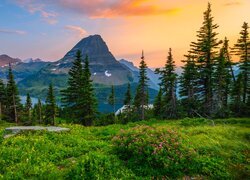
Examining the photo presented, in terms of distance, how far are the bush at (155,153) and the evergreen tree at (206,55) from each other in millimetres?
29244

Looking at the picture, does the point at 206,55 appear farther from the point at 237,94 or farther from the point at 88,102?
the point at 88,102

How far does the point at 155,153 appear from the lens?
1066cm

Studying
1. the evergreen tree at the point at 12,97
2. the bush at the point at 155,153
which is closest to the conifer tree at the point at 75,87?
the evergreen tree at the point at 12,97

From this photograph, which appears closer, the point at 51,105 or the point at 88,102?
the point at 88,102

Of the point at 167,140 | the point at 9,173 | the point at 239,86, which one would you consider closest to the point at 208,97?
the point at 239,86

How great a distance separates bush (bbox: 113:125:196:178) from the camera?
10430 mm

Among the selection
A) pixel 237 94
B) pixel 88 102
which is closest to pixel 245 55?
pixel 237 94

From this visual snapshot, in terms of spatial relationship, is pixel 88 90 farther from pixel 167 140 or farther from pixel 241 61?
pixel 167 140

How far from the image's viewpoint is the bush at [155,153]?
1043 centimetres

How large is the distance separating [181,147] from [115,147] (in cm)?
316

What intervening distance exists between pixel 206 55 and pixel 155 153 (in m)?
33.4

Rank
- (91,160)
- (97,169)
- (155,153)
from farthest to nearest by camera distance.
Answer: (155,153) → (91,160) → (97,169)

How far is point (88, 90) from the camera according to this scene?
4862 centimetres

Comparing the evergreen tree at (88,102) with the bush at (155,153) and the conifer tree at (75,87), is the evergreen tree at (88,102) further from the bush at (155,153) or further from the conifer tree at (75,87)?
the bush at (155,153)
